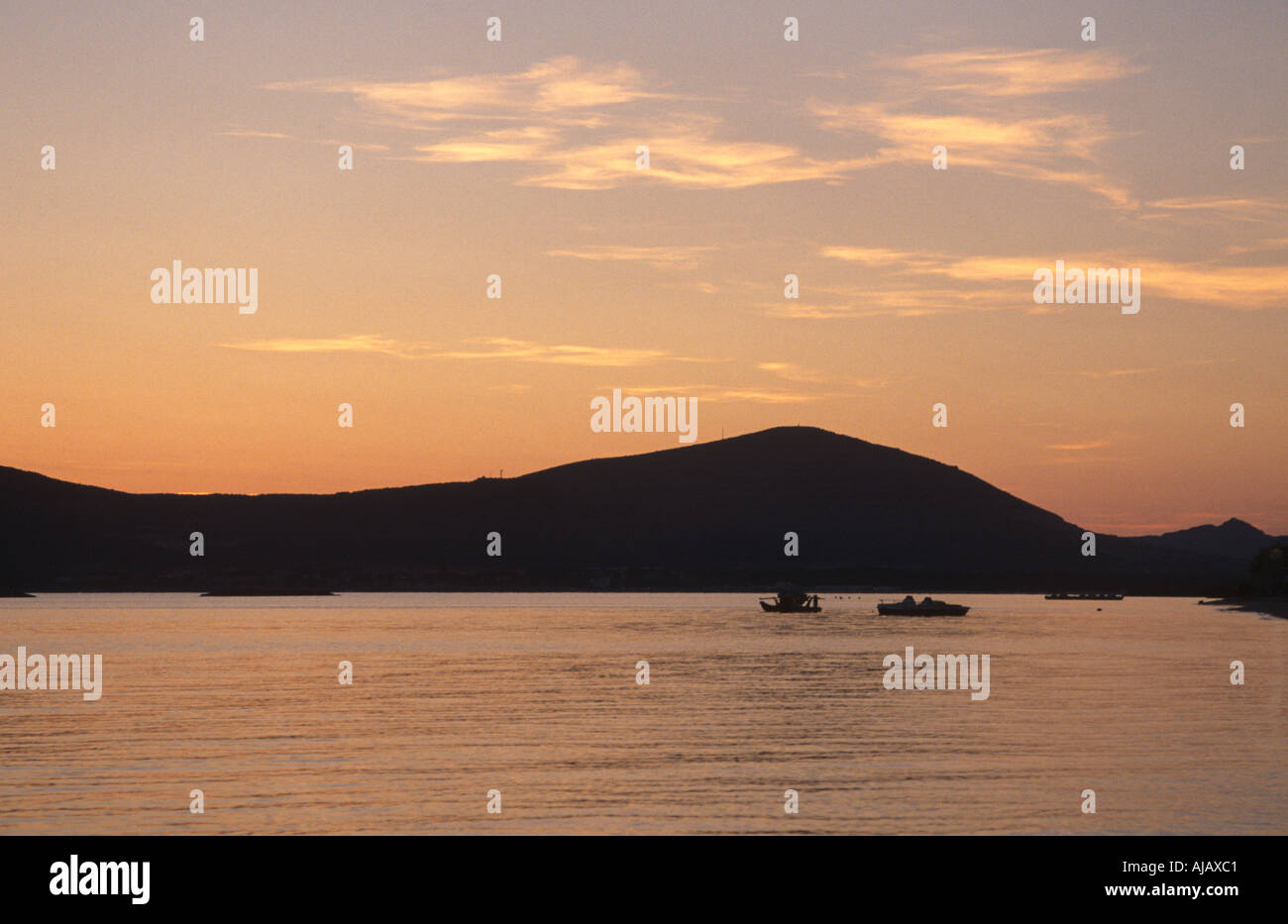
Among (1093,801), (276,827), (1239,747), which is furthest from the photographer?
(1239,747)

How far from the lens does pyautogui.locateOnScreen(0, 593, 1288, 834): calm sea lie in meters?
43.3

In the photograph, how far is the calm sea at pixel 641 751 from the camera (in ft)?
142

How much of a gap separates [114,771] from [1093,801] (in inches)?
1420

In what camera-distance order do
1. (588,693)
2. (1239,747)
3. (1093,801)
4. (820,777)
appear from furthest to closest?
(588,693)
(1239,747)
(820,777)
(1093,801)

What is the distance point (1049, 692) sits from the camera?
9500 centimetres

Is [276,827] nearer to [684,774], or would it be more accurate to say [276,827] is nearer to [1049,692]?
[684,774]

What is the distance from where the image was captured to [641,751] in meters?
60.4

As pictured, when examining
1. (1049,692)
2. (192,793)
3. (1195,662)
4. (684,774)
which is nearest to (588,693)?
(1049,692)

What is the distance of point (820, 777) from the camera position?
5256cm
